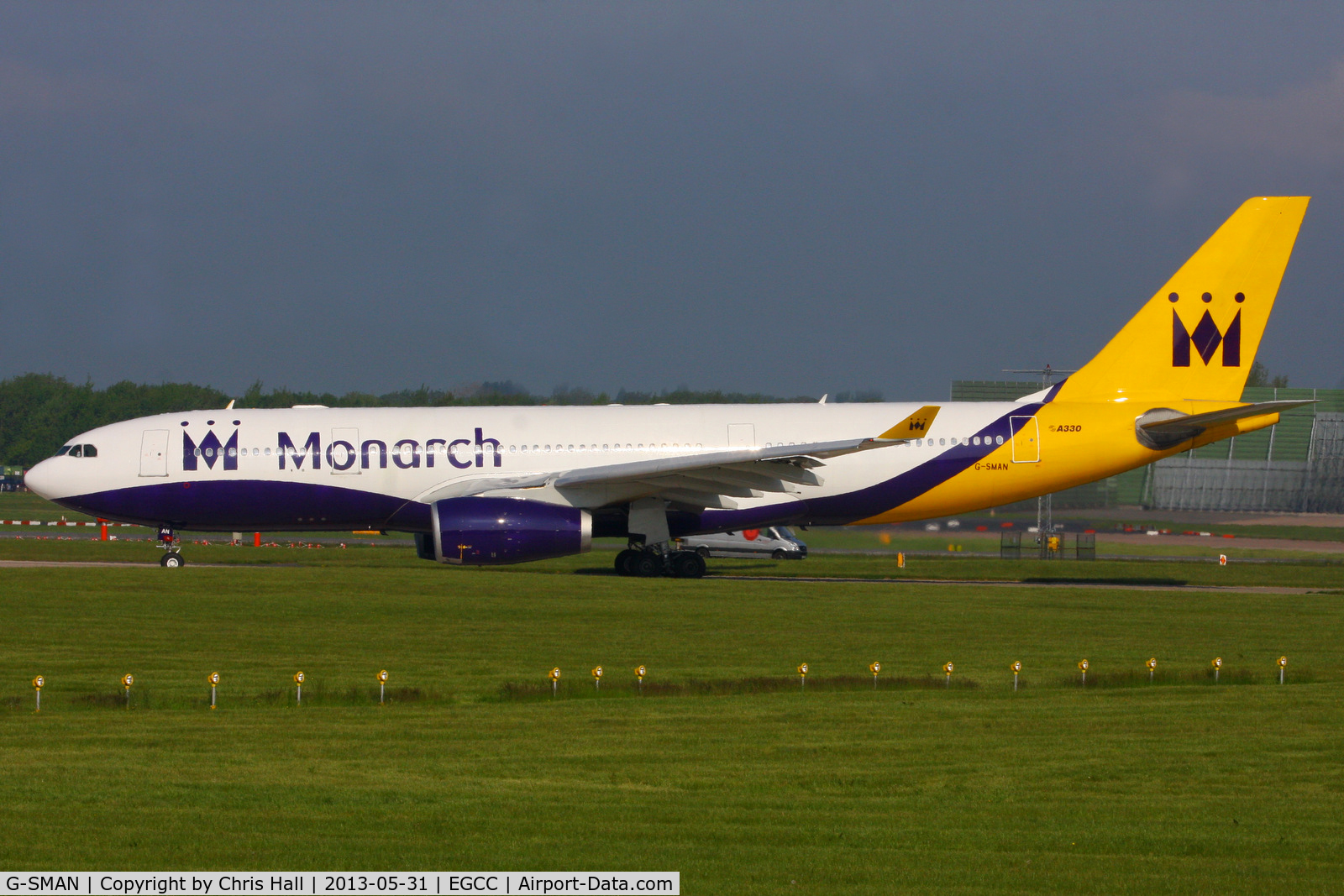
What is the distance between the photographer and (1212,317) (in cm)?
2778

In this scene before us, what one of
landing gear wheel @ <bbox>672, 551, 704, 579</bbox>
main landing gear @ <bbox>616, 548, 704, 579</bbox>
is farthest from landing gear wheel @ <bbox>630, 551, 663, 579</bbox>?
landing gear wheel @ <bbox>672, 551, 704, 579</bbox>

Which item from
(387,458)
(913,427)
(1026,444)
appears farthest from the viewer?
(1026,444)

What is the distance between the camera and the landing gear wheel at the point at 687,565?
27156 millimetres

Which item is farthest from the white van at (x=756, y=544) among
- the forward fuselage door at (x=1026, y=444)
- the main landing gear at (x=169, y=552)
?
the main landing gear at (x=169, y=552)

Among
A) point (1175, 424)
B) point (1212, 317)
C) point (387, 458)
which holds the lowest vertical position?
point (387, 458)

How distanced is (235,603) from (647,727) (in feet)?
36.9

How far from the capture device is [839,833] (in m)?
7.87

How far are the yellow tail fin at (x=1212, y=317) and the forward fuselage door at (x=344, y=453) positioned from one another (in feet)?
49.8

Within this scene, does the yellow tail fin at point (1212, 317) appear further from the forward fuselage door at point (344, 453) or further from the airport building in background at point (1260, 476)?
the airport building in background at point (1260, 476)

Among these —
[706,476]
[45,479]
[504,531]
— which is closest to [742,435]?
[706,476]

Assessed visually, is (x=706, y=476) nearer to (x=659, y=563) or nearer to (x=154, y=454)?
(x=659, y=563)

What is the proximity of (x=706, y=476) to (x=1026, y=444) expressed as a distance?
706 cm

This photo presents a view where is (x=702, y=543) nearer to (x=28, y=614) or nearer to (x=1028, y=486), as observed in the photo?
(x=1028, y=486)

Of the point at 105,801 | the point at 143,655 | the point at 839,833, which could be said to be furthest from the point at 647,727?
the point at 143,655
